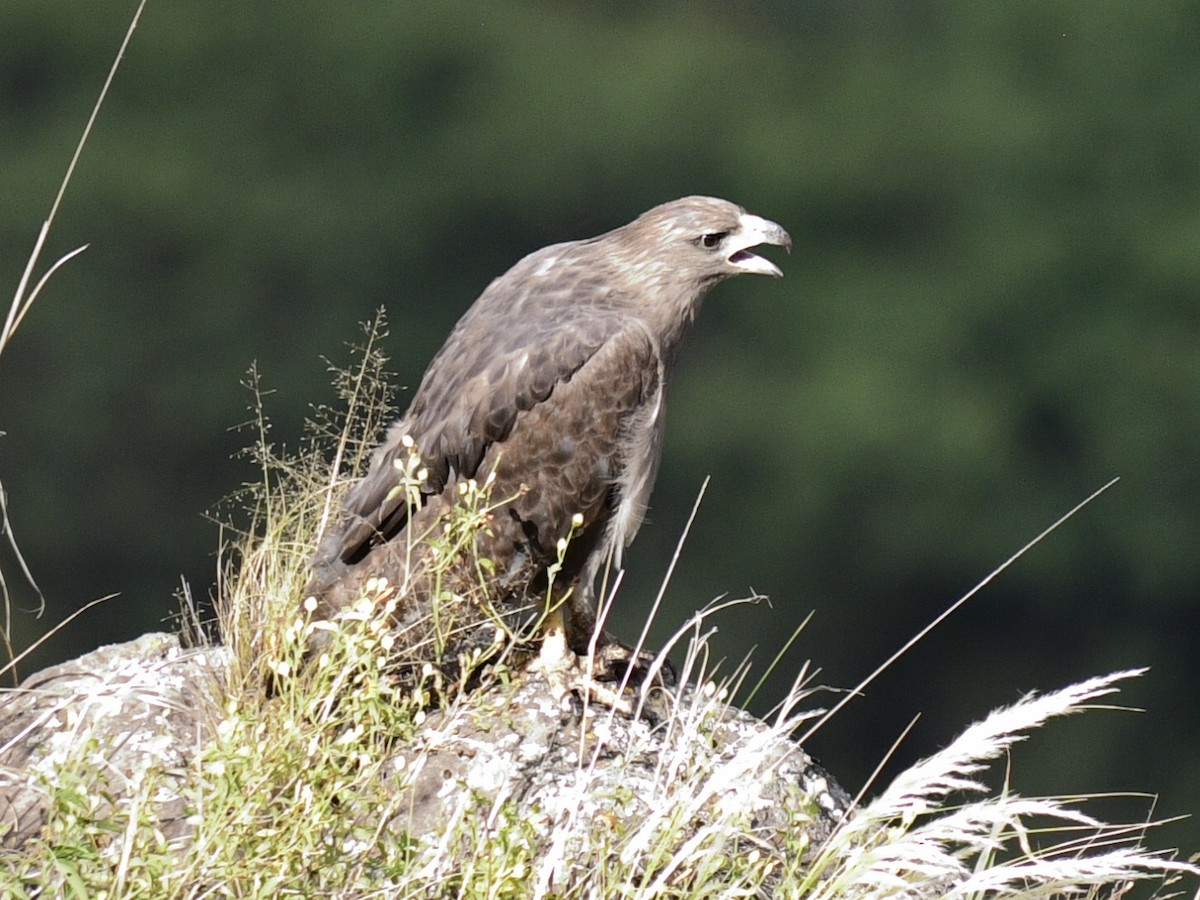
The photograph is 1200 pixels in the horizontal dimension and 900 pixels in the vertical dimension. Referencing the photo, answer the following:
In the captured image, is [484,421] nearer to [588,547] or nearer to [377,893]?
[588,547]

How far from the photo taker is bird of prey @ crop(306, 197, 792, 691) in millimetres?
2738

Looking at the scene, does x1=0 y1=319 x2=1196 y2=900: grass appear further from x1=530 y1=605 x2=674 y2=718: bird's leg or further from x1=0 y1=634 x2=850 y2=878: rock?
x1=530 y1=605 x2=674 y2=718: bird's leg

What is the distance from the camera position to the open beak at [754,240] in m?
2.84

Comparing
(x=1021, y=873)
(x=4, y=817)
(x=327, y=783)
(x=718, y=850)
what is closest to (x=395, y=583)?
(x=4, y=817)

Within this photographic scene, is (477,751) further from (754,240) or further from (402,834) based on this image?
(754,240)

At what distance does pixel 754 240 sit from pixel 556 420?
0.46 meters

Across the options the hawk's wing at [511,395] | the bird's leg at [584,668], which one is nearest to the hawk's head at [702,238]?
the hawk's wing at [511,395]

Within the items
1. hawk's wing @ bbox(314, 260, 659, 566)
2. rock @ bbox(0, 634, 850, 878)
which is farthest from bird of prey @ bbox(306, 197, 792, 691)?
rock @ bbox(0, 634, 850, 878)

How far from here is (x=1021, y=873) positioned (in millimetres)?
1778

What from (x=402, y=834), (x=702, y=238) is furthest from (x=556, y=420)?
(x=402, y=834)

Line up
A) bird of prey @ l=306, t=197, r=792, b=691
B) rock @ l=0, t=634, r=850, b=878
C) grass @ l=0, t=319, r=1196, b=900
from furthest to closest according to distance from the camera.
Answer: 1. bird of prey @ l=306, t=197, r=792, b=691
2. rock @ l=0, t=634, r=850, b=878
3. grass @ l=0, t=319, r=1196, b=900

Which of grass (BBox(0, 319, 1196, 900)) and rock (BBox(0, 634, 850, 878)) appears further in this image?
rock (BBox(0, 634, 850, 878))

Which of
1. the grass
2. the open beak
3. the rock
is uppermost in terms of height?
the open beak

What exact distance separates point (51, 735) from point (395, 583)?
0.57m
